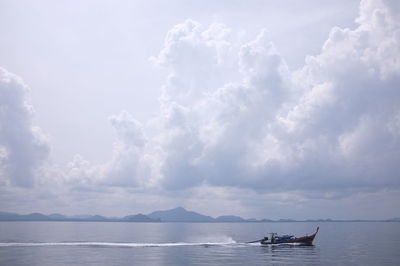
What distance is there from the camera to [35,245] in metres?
125

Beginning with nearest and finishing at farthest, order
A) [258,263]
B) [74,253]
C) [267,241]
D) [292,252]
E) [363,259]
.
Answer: [258,263], [363,259], [74,253], [292,252], [267,241]

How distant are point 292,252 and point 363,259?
2283 cm

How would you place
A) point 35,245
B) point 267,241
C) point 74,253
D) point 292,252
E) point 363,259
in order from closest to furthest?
point 363,259 < point 74,253 < point 292,252 < point 35,245 < point 267,241

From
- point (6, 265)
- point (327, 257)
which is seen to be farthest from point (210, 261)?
point (6, 265)

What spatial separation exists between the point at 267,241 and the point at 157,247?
118 ft

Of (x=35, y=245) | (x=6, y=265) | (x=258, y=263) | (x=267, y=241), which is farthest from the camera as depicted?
(x=267, y=241)

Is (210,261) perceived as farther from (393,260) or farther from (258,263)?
(393,260)

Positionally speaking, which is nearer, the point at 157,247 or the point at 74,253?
the point at 74,253

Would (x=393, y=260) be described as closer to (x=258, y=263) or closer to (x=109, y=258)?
(x=258, y=263)

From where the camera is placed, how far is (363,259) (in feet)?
319

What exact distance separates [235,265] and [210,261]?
8239 millimetres

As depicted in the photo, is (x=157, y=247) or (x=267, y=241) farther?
(x=267, y=241)

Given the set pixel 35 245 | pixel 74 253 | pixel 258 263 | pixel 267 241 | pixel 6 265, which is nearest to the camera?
→ pixel 6 265

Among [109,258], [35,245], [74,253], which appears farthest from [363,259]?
[35,245]
